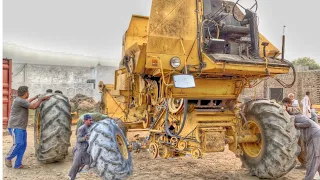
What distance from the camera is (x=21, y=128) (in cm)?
597

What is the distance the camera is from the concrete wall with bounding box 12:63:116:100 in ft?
69.0

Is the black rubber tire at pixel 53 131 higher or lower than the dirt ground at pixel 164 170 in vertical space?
higher

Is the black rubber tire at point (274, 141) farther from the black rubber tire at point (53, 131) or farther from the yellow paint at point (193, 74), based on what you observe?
the black rubber tire at point (53, 131)

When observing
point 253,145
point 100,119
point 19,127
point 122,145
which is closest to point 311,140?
point 253,145

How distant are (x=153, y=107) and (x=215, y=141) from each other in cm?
159

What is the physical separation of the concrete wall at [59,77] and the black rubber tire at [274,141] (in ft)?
52.6

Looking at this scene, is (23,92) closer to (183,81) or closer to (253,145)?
(183,81)

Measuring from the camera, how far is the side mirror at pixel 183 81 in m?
4.49

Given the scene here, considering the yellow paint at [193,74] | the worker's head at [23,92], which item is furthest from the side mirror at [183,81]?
the worker's head at [23,92]

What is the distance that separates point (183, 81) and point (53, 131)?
2742 mm

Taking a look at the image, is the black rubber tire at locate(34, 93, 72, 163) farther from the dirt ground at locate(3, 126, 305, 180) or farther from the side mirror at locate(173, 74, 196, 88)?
the side mirror at locate(173, 74, 196, 88)

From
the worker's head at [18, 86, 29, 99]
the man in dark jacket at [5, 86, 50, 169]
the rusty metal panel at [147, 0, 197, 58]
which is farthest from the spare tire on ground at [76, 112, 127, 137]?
the rusty metal panel at [147, 0, 197, 58]

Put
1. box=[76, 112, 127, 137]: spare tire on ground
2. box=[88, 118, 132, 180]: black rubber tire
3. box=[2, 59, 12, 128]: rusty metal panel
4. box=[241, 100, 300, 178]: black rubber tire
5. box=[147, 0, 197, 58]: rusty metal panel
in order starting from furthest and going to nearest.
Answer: box=[2, 59, 12, 128]: rusty metal panel < box=[76, 112, 127, 137]: spare tire on ground < box=[241, 100, 300, 178]: black rubber tire < box=[147, 0, 197, 58]: rusty metal panel < box=[88, 118, 132, 180]: black rubber tire

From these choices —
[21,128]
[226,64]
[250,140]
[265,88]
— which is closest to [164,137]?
[250,140]
